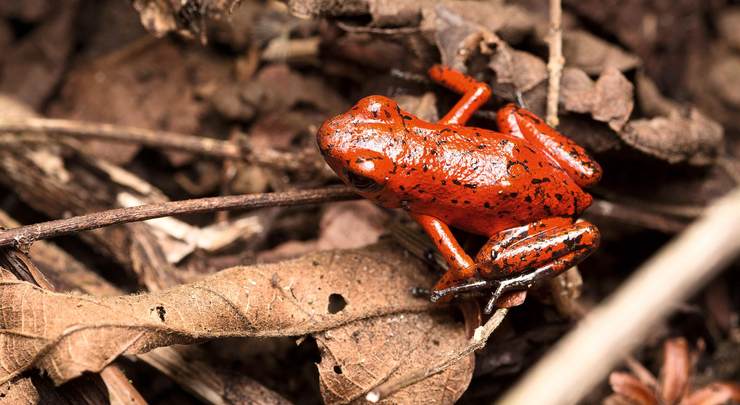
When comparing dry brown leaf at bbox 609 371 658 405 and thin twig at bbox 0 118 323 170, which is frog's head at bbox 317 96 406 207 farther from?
dry brown leaf at bbox 609 371 658 405

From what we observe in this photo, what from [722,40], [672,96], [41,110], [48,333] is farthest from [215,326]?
[722,40]

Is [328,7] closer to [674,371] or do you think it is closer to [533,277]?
[533,277]

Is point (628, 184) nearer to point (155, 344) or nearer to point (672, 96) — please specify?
point (672, 96)

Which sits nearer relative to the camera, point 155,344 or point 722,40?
point 155,344

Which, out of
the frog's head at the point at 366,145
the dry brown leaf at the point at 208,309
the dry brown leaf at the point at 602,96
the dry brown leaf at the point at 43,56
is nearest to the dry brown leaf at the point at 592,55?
the dry brown leaf at the point at 602,96

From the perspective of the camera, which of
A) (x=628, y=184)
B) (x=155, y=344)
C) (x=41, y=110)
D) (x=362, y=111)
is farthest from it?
(x=41, y=110)

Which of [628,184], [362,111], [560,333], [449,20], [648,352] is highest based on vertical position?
[449,20]
